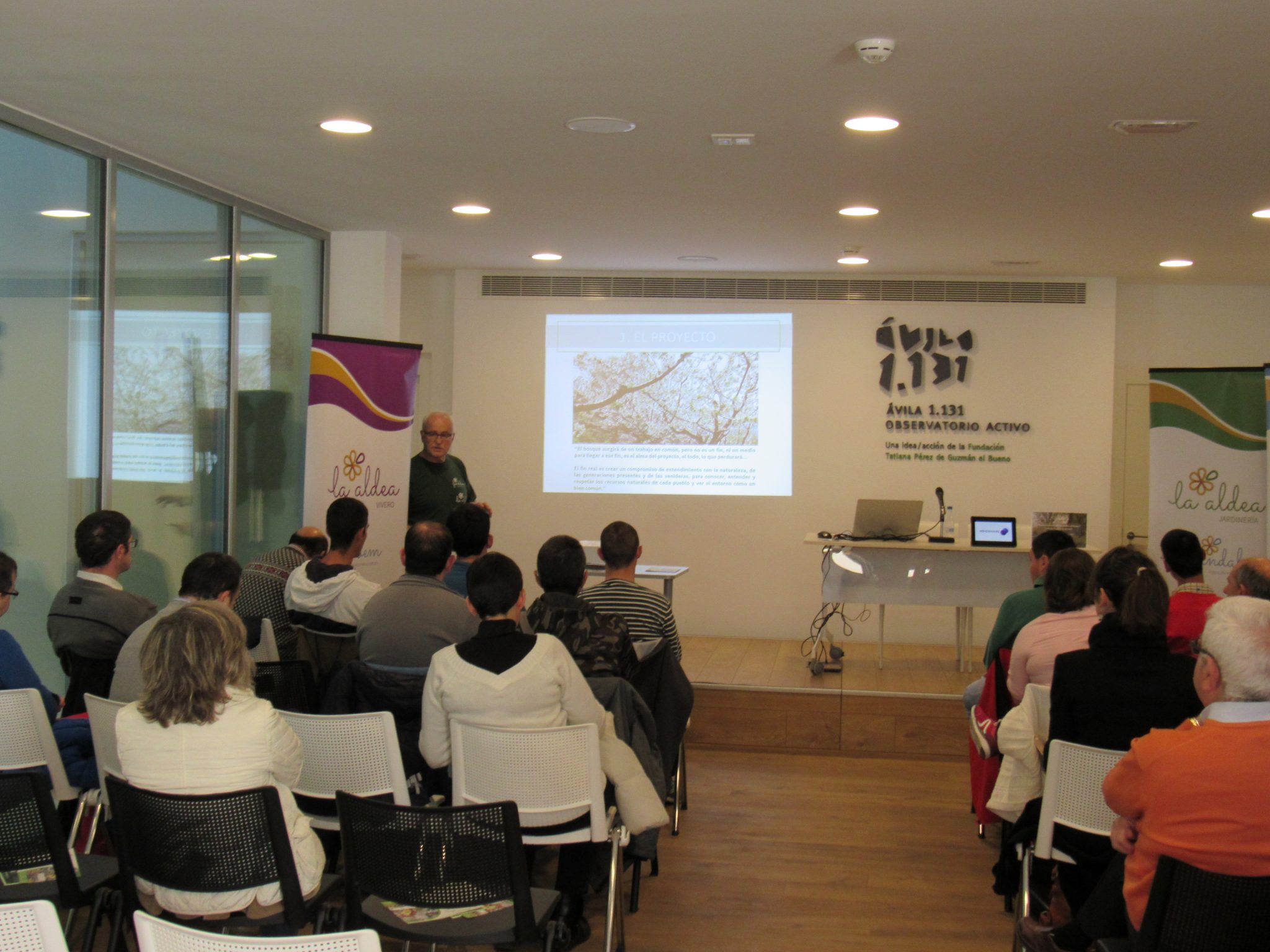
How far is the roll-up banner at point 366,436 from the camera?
20.3 ft

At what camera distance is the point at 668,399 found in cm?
860

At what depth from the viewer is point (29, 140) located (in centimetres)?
456

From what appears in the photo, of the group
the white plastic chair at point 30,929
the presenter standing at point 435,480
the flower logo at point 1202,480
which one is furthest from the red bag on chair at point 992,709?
the flower logo at point 1202,480

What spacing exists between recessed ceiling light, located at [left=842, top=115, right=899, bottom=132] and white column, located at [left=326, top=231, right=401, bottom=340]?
3.54 m

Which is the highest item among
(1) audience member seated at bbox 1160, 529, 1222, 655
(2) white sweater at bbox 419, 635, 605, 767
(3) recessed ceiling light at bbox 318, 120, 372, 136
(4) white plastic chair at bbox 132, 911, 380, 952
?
(3) recessed ceiling light at bbox 318, 120, 372, 136

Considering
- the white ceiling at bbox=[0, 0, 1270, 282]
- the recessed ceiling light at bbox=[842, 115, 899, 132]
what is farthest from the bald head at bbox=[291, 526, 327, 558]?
the recessed ceiling light at bbox=[842, 115, 899, 132]

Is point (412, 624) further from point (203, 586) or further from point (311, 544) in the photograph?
point (311, 544)

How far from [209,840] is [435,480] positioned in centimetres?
418

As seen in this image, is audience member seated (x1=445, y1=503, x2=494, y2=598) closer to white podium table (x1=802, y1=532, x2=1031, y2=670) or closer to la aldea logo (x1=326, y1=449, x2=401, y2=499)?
la aldea logo (x1=326, y1=449, x2=401, y2=499)

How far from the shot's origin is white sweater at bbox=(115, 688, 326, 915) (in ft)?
8.11

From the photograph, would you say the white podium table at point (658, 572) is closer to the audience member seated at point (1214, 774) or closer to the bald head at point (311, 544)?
the bald head at point (311, 544)

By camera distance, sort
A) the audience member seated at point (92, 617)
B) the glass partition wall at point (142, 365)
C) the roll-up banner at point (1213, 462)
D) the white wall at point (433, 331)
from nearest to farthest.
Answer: the audience member seated at point (92, 617)
the glass partition wall at point (142, 365)
the roll-up banner at point (1213, 462)
the white wall at point (433, 331)

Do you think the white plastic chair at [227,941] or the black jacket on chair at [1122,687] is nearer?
the white plastic chair at [227,941]

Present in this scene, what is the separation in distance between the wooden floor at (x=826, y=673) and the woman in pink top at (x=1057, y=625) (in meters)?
2.31
